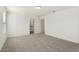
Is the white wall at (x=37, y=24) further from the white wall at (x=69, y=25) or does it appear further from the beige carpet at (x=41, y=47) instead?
the beige carpet at (x=41, y=47)

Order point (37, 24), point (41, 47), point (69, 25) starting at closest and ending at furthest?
1. point (41, 47)
2. point (69, 25)
3. point (37, 24)

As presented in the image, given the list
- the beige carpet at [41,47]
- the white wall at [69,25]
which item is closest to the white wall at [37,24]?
the white wall at [69,25]

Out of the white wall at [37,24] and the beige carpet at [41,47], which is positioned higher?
the white wall at [37,24]

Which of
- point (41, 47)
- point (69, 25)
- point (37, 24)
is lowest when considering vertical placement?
point (41, 47)

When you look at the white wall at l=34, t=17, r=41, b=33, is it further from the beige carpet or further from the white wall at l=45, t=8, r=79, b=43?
the beige carpet

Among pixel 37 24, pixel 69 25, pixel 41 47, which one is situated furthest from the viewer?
pixel 37 24

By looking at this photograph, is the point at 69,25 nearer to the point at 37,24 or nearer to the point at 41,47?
the point at 41,47

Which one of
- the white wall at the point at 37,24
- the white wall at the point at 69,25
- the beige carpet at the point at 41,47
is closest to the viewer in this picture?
the beige carpet at the point at 41,47

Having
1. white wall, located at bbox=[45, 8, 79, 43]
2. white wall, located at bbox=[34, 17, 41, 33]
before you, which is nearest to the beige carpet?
white wall, located at bbox=[45, 8, 79, 43]

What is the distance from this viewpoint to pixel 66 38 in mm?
6219

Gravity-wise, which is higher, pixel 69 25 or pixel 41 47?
pixel 69 25

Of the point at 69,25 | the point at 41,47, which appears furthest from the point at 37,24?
the point at 41,47
